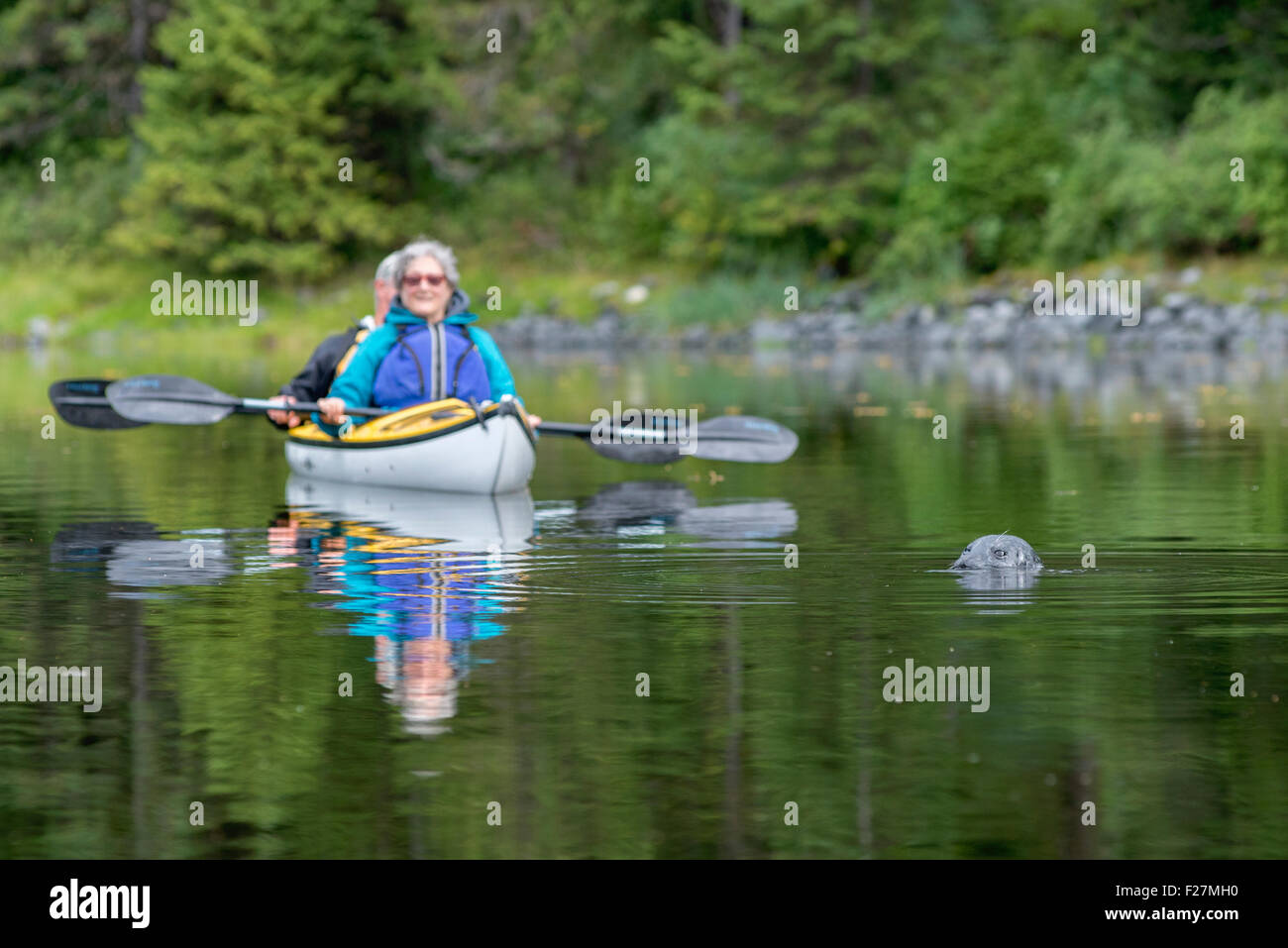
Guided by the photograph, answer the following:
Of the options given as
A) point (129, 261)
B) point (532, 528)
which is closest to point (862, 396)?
point (532, 528)

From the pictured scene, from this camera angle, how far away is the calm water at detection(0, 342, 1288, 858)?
6254 mm

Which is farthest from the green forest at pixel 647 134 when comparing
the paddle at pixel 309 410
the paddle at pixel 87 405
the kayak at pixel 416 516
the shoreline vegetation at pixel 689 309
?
the kayak at pixel 416 516

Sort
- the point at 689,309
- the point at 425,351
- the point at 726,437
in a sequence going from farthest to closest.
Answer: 1. the point at 689,309
2. the point at 726,437
3. the point at 425,351

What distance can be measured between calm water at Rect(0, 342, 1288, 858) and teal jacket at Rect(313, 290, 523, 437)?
796mm

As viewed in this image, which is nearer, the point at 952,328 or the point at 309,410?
the point at 309,410

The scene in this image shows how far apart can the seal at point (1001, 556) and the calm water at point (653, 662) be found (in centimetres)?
25

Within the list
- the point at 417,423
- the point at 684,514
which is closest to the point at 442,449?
the point at 417,423

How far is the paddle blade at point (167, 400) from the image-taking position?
1688 cm

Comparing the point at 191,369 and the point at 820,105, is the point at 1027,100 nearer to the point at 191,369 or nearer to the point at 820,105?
the point at 820,105

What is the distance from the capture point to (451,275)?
1584 cm

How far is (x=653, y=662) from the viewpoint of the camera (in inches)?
340

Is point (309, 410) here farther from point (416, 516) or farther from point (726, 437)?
point (726, 437)

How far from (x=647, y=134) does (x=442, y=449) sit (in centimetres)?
3639

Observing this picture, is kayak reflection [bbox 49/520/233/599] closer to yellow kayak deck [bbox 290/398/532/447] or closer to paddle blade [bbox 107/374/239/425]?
yellow kayak deck [bbox 290/398/532/447]
